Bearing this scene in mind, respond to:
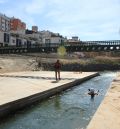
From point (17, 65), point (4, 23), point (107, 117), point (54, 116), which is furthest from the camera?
point (4, 23)

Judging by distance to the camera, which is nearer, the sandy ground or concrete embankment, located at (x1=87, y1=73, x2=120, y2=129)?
concrete embankment, located at (x1=87, y1=73, x2=120, y2=129)

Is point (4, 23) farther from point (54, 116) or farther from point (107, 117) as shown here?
point (107, 117)

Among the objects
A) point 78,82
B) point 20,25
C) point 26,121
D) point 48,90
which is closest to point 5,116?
point 26,121

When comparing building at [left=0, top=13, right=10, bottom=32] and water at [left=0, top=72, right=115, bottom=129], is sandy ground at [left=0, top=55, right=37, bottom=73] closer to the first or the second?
water at [left=0, top=72, right=115, bottom=129]

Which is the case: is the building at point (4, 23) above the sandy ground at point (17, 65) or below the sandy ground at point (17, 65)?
above

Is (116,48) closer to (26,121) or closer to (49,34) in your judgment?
(26,121)

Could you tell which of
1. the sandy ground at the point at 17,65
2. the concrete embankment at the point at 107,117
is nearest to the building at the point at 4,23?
the sandy ground at the point at 17,65

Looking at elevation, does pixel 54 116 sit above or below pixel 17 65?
below

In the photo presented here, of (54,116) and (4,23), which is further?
(4,23)

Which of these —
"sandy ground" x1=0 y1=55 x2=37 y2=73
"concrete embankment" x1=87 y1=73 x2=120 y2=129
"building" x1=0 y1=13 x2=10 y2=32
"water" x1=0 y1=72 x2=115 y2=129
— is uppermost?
"building" x1=0 y1=13 x2=10 y2=32

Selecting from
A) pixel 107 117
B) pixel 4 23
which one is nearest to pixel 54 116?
pixel 107 117

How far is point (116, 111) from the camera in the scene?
14.2 meters

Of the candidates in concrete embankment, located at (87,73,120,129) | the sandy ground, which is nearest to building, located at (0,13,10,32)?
the sandy ground

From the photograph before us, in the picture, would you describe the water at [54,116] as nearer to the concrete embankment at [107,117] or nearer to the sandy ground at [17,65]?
the concrete embankment at [107,117]
